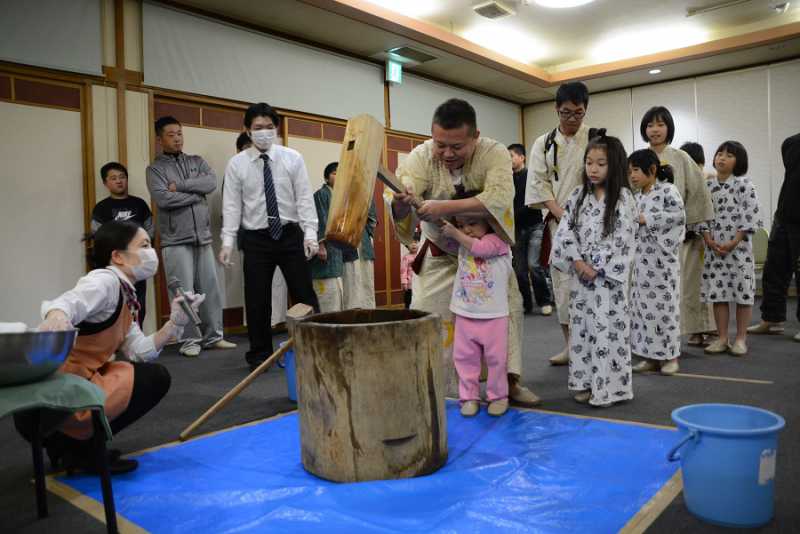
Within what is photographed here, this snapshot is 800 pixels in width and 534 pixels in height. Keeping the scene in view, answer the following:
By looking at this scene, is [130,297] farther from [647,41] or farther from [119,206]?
[647,41]

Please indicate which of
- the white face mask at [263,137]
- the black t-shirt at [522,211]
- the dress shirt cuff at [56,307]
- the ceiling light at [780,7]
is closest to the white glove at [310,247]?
the white face mask at [263,137]

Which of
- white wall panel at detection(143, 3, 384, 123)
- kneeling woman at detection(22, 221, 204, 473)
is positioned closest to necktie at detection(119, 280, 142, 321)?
kneeling woman at detection(22, 221, 204, 473)

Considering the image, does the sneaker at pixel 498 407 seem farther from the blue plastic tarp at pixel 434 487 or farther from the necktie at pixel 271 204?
the necktie at pixel 271 204

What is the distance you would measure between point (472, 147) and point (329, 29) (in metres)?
3.65

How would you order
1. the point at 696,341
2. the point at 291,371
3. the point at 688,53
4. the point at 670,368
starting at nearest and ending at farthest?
the point at 291,371
the point at 670,368
the point at 696,341
the point at 688,53

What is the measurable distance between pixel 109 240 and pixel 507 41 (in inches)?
239

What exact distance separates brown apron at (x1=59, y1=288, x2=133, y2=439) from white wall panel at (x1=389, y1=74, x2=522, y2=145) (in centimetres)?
526

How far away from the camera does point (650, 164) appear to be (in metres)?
3.24

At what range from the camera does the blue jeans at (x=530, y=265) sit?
19.8 feet

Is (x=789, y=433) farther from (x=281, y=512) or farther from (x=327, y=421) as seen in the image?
(x=281, y=512)

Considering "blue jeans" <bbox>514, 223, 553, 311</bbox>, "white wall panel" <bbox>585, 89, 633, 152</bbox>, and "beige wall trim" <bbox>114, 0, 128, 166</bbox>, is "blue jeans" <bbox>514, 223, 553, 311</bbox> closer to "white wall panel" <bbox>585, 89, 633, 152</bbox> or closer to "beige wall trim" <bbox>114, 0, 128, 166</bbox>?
"white wall panel" <bbox>585, 89, 633, 152</bbox>

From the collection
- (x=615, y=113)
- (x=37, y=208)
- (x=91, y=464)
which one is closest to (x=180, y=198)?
(x=37, y=208)

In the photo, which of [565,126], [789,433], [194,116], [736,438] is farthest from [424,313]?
[194,116]

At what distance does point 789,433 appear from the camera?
212 centimetres
